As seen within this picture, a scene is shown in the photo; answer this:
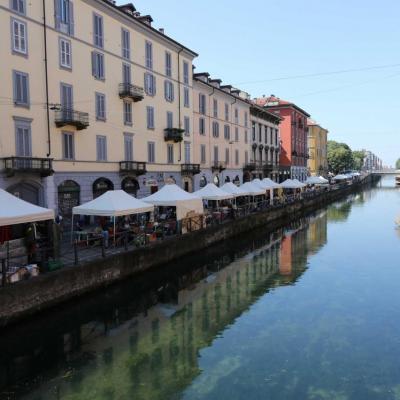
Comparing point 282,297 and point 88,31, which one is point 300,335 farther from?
point 88,31

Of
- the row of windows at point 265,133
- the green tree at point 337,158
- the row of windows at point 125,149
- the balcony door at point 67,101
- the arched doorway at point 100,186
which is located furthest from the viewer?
the green tree at point 337,158

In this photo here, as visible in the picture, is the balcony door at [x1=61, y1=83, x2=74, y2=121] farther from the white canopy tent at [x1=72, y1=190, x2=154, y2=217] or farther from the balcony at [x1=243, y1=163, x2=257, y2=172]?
the balcony at [x1=243, y1=163, x2=257, y2=172]

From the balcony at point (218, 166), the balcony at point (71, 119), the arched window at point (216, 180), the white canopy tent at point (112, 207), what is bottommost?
the white canopy tent at point (112, 207)

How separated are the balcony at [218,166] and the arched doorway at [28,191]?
22.4 m

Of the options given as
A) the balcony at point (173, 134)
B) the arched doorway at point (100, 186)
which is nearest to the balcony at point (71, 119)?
the arched doorway at point (100, 186)

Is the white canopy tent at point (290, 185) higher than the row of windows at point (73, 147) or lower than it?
lower

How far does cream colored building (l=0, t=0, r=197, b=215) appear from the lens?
2147 cm

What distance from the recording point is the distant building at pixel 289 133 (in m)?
70.6

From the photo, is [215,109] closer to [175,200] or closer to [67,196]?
[67,196]

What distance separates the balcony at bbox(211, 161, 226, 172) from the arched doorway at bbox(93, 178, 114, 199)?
1614 centimetres

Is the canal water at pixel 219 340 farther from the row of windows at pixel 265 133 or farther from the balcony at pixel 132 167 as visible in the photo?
the row of windows at pixel 265 133

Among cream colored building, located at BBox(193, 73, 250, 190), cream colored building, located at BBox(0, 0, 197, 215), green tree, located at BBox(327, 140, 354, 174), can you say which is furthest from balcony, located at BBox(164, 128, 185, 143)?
green tree, located at BBox(327, 140, 354, 174)

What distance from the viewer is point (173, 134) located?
34625 millimetres

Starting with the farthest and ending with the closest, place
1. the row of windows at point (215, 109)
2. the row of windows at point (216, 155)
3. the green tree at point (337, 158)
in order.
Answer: the green tree at point (337, 158)
the row of windows at point (216, 155)
the row of windows at point (215, 109)
